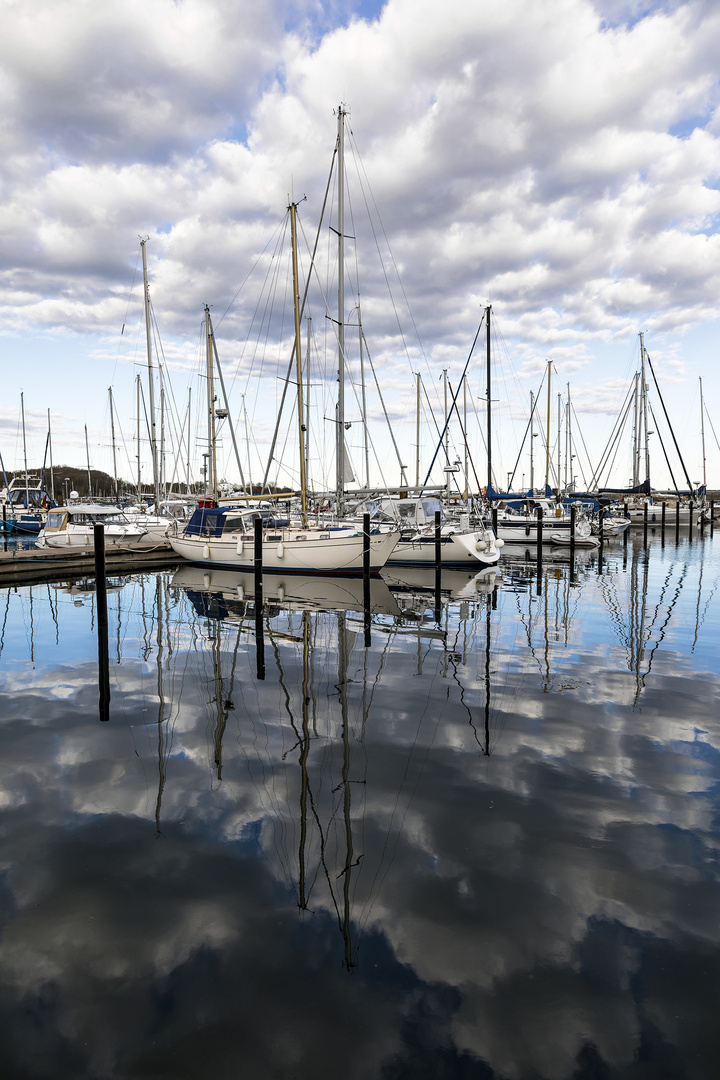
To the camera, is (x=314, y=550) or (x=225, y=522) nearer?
(x=314, y=550)

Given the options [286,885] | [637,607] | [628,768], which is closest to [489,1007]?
[286,885]

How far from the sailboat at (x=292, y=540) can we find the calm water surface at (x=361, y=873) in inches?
449

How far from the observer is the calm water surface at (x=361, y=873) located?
3.19 meters

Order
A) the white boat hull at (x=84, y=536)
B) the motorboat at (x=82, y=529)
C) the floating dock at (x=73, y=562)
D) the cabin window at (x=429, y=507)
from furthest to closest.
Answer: the motorboat at (x=82, y=529) < the white boat hull at (x=84, y=536) < the cabin window at (x=429, y=507) < the floating dock at (x=73, y=562)

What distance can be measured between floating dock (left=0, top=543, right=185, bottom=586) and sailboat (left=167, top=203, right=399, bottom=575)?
2.49 m

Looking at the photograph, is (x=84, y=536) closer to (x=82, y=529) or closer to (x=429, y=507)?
(x=82, y=529)

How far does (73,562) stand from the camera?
83.1 ft

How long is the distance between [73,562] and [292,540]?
10141 mm

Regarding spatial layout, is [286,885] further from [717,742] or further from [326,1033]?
[717,742]

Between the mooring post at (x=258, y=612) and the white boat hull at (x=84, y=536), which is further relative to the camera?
the white boat hull at (x=84, y=536)

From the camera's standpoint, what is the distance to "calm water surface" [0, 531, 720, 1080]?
3.19 m

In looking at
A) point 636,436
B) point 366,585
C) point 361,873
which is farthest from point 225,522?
point 636,436

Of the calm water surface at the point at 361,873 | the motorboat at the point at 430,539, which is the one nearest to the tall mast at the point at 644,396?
the motorboat at the point at 430,539

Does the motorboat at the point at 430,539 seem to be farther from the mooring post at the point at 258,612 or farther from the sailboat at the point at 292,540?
the mooring post at the point at 258,612
